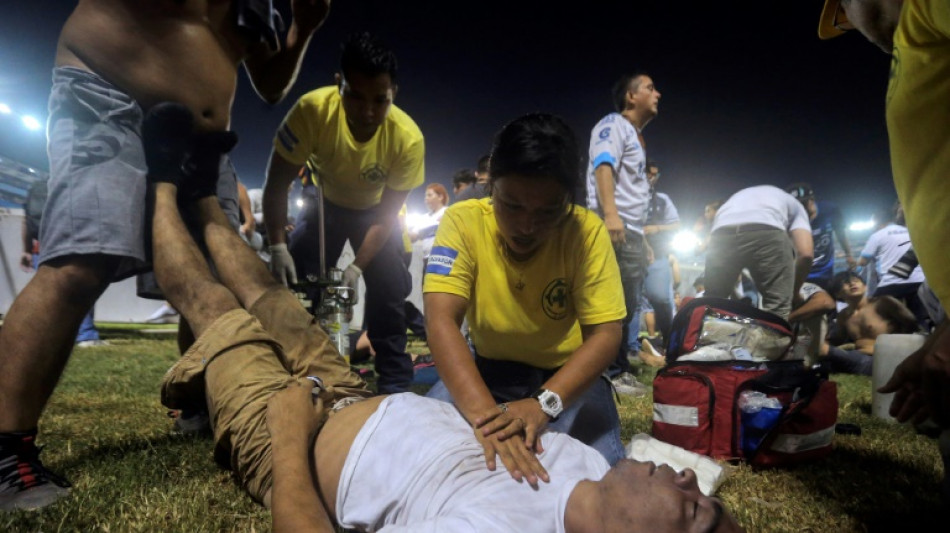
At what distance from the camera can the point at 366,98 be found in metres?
3.06

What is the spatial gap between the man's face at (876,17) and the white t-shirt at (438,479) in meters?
1.37

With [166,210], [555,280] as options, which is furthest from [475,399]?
[166,210]

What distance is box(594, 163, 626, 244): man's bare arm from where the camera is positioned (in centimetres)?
381

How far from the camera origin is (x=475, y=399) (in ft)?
5.36

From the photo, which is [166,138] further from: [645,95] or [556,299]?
[645,95]

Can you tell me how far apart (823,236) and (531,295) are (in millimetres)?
6699

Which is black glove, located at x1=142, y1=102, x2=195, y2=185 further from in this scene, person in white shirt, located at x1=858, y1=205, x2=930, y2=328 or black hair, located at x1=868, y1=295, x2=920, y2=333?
black hair, located at x1=868, y1=295, x2=920, y2=333

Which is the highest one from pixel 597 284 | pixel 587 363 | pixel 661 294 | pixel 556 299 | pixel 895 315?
pixel 597 284

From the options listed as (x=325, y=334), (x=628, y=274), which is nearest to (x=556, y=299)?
(x=325, y=334)

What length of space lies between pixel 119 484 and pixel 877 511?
106 inches

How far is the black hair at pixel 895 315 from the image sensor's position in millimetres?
5293

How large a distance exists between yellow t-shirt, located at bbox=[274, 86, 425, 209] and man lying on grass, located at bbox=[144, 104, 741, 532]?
101 cm

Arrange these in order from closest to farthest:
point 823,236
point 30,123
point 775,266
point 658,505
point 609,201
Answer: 1. point 658,505
2. point 609,201
3. point 775,266
4. point 823,236
5. point 30,123

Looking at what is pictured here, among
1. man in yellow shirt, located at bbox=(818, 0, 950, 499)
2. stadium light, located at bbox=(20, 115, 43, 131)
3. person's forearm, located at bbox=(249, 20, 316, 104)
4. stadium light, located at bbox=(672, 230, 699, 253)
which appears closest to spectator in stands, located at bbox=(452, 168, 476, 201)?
person's forearm, located at bbox=(249, 20, 316, 104)
